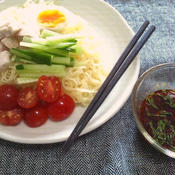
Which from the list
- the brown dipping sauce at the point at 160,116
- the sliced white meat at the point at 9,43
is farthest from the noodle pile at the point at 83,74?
the brown dipping sauce at the point at 160,116

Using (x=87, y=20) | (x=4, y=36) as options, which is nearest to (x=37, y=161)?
(x=4, y=36)

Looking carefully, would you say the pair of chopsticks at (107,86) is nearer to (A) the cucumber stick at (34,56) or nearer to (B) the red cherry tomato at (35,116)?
(B) the red cherry tomato at (35,116)

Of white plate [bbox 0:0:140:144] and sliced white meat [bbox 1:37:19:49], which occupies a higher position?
sliced white meat [bbox 1:37:19:49]

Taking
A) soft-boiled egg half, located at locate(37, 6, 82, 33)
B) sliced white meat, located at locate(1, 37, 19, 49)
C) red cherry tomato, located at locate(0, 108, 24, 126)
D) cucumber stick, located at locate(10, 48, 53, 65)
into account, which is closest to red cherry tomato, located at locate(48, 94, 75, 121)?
red cherry tomato, located at locate(0, 108, 24, 126)

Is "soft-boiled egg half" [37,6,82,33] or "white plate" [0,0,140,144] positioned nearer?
"white plate" [0,0,140,144]

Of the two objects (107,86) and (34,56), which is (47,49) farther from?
(107,86)

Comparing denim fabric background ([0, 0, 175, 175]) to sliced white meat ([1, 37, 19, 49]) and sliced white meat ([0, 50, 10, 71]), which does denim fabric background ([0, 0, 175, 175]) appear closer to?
sliced white meat ([0, 50, 10, 71])
